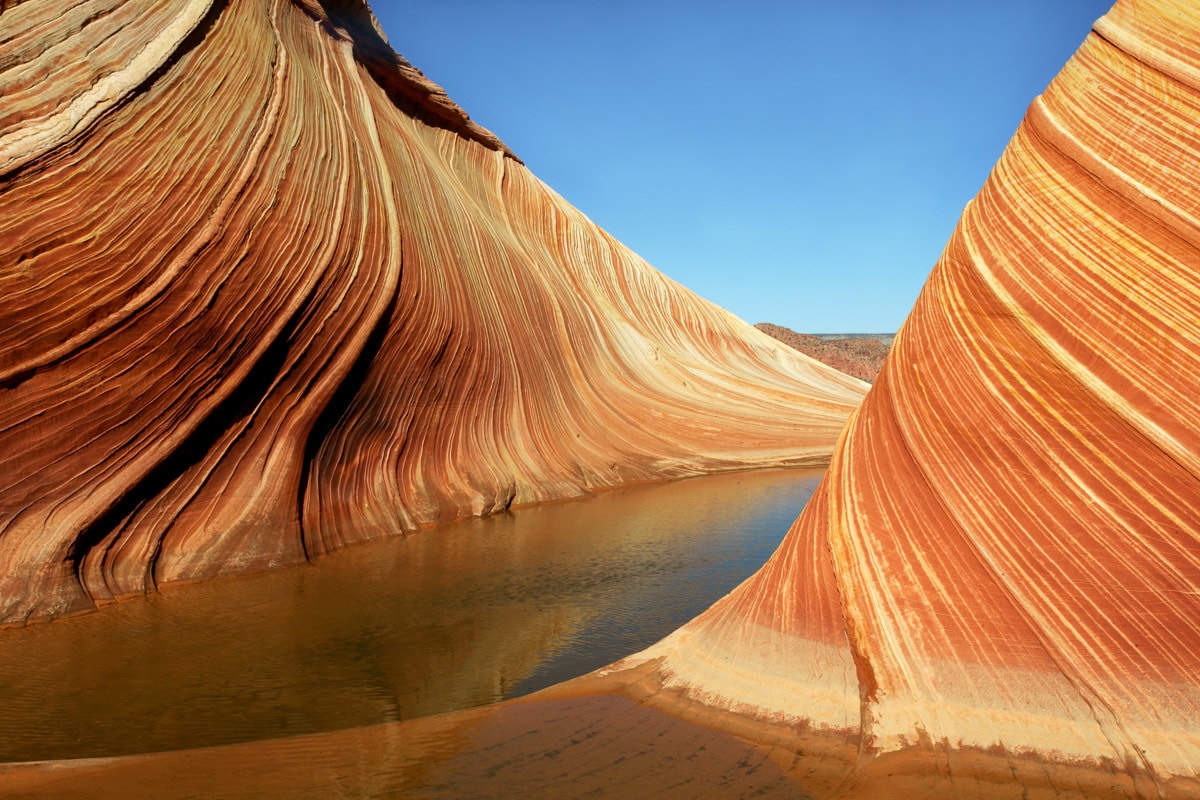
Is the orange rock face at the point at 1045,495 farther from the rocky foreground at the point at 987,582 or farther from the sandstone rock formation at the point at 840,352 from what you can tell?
the sandstone rock formation at the point at 840,352

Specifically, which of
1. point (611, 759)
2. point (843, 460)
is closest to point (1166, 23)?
point (843, 460)

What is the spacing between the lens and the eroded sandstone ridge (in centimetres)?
479

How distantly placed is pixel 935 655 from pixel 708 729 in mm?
626

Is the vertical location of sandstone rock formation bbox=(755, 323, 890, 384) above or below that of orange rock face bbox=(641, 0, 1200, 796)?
above

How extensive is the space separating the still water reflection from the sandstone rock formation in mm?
20177

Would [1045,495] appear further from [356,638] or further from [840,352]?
[840,352]

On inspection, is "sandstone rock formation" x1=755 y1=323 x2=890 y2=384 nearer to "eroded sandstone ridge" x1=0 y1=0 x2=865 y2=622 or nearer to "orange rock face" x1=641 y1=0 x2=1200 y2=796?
"eroded sandstone ridge" x1=0 y1=0 x2=865 y2=622

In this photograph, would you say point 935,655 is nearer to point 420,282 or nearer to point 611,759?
point 611,759

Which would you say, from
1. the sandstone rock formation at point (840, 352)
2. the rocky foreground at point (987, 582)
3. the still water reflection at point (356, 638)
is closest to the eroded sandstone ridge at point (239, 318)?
the still water reflection at point (356, 638)

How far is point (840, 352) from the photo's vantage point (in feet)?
96.4

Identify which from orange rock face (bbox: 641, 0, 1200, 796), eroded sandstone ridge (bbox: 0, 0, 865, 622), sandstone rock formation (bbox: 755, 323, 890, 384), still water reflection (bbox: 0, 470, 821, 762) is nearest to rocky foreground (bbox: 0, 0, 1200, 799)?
orange rock face (bbox: 641, 0, 1200, 796)

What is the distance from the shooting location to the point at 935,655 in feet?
6.81

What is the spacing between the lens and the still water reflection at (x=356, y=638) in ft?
9.55

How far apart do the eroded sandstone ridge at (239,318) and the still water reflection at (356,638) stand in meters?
0.60
